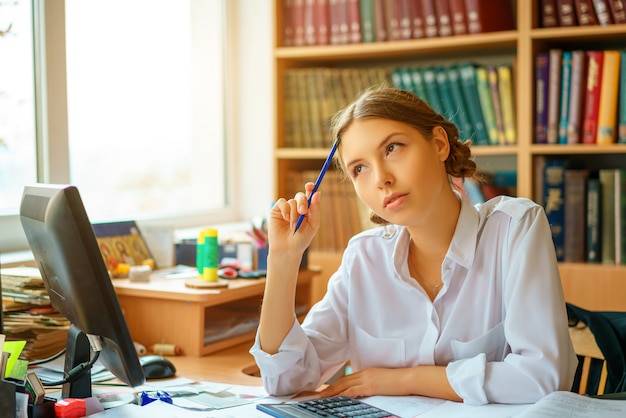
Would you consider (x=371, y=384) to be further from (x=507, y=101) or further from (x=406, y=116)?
(x=507, y=101)

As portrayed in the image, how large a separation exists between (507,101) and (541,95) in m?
0.13

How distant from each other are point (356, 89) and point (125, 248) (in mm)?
1148

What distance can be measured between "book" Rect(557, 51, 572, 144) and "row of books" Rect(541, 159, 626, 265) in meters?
0.11

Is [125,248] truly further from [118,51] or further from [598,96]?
[598,96]

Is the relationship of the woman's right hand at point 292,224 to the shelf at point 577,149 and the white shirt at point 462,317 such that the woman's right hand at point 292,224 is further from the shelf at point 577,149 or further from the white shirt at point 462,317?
the shelf at point 577,149

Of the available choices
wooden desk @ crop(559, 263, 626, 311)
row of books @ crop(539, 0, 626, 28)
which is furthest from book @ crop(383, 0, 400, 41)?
wooden desk @ crop(559, 263, 626, 311)

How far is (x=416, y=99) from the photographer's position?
152 centimetres

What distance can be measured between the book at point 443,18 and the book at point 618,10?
529 millimetres

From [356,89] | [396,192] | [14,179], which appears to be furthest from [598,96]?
[14,179]

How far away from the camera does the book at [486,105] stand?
265 centimetres

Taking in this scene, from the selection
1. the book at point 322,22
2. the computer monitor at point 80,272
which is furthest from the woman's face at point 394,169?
the book at point 322,22

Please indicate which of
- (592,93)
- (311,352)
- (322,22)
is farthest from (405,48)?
(311,352)

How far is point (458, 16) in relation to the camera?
8.63 ft

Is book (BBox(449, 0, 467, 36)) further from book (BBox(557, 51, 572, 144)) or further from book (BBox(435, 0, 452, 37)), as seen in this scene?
Result: book (BBox(557, 51, 572, 144))
